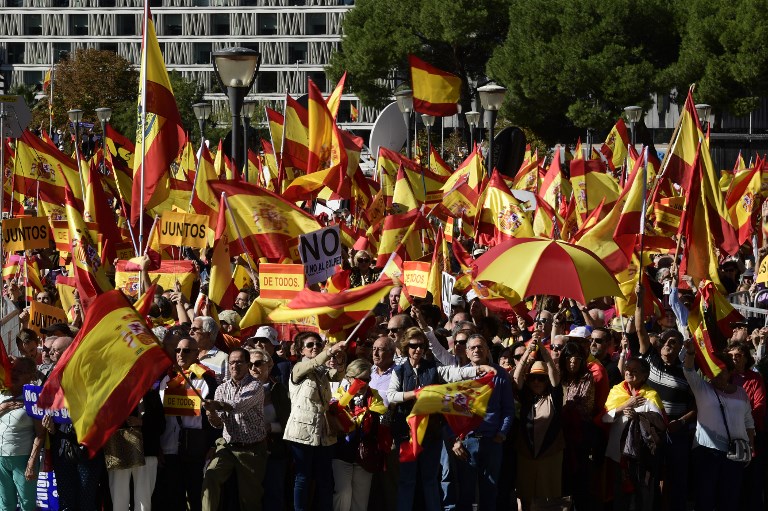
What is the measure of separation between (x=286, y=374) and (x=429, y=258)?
207 inches

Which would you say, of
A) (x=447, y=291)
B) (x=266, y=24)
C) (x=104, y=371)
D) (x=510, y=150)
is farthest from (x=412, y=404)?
(x=266, y=24)

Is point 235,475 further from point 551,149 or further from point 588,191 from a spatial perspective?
point 551,149

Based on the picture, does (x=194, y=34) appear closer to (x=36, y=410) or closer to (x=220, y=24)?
(x=220, y=24)

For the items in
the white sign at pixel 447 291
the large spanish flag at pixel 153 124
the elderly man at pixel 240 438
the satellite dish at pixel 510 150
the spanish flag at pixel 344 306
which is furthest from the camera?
the satellite dish at pixel 510 150

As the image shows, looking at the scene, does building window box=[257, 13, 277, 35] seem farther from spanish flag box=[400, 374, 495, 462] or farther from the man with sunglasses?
spanish flag box=[400, 374, 495, 462]

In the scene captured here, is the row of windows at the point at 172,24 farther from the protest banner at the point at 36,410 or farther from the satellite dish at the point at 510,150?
the protest banner at the point at 36,410

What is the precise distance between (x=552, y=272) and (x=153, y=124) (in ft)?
15.6

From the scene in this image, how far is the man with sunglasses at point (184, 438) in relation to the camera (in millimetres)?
10289

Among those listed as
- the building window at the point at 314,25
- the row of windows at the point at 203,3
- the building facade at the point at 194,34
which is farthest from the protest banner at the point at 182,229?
the building window at the point at 314,25

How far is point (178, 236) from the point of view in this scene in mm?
15281

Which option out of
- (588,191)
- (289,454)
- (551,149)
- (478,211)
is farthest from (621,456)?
(551,149)

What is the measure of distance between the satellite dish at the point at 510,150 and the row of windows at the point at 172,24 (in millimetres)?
84412

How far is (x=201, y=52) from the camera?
4569 inches

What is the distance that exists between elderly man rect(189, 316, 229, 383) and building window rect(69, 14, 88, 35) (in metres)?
110
